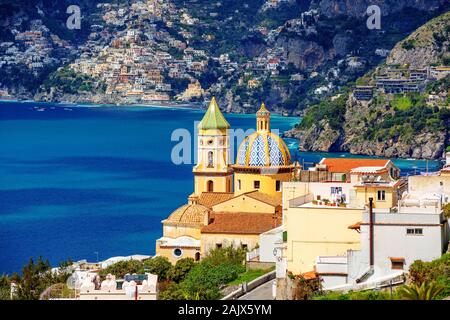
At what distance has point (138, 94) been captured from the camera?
157 metres

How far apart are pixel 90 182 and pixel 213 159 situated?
123 ft

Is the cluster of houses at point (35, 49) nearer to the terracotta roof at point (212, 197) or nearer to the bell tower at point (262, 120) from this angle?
the terracotta roof at point (212, 197)

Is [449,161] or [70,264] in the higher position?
[449,161]

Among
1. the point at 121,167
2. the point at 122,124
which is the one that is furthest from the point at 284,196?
the point at 122,124

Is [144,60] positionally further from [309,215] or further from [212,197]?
[309,215]

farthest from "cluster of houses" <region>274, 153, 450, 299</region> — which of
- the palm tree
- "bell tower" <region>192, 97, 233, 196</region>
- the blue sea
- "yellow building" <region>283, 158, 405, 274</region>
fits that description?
the blue sea

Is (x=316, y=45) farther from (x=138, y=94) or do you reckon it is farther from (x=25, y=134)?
(x=25, y=134)

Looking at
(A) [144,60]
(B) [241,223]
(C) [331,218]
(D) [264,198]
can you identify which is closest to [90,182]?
(D) [264,198]

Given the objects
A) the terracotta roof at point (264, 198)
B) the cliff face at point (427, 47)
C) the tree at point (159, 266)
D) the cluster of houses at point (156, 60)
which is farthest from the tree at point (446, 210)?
the cluster of houses at point (156, 60)

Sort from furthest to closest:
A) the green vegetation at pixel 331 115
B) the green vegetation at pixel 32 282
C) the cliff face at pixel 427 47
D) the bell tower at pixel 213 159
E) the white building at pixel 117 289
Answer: the cliff face at pixel 427 47 → the green vegetation at pixel 331 115 → the bell tower at pixel 213 159 → the green vegetation at pixel 32 282 → the white building at pixel 117 289

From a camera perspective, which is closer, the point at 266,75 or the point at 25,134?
the point at 25,134

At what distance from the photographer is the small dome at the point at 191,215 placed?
30.5m

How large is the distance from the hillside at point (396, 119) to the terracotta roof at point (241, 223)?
51459 mm

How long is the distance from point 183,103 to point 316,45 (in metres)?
14.8
